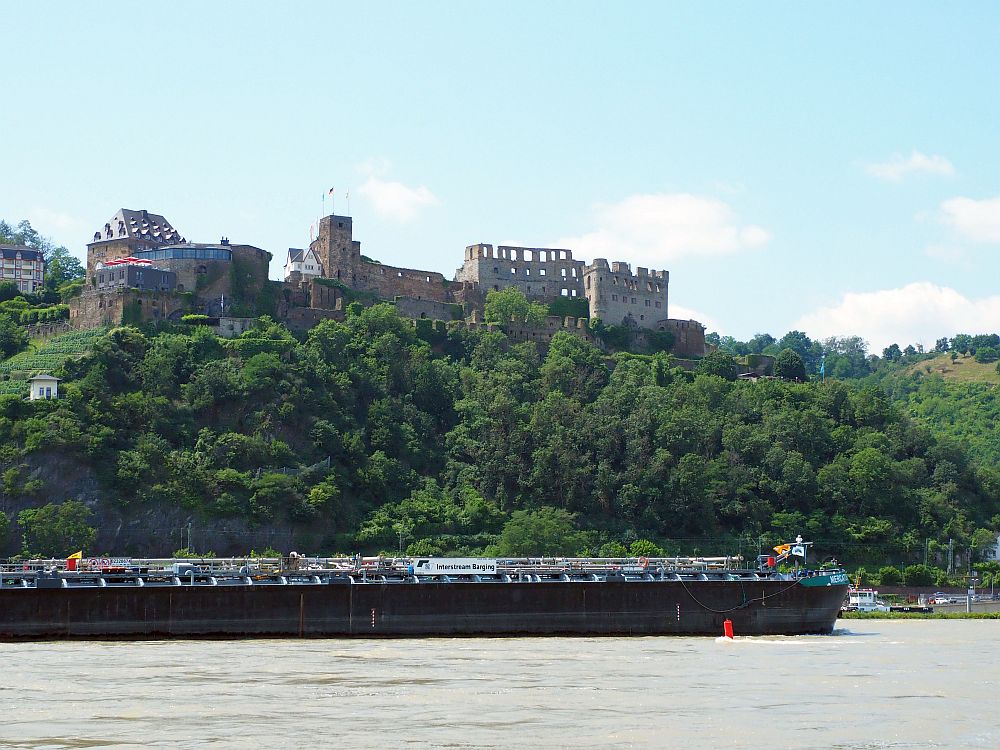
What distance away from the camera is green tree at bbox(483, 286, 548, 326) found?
11300 cm

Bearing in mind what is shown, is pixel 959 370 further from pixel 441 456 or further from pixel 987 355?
pixel 441 456

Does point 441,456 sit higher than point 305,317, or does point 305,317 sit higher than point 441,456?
point 305,317

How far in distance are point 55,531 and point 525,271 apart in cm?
5586

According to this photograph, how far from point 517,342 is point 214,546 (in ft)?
128

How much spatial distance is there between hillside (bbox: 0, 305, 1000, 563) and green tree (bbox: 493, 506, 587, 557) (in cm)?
15

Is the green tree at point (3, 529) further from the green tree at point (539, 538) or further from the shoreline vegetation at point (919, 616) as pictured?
the shoreline vegetation at point (919, 616)

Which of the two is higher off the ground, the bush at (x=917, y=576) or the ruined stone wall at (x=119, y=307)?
the ruined stone wall at (x=119, y=307)

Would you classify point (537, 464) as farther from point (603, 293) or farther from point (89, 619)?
point (89, 619)

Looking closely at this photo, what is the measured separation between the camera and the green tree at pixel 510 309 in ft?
371

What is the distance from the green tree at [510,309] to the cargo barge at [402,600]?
184 feet

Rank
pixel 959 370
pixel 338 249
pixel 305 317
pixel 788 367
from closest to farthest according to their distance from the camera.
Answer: pixel 305 317 < pixel 338 249 < pixel 788 367 < pixel 959 370

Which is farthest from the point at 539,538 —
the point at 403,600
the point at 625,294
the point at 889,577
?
the point at 625,294

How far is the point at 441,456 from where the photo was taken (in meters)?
93.4

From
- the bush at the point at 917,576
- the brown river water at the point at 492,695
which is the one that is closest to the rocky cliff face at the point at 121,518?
the brown river water at the point at 492,695
